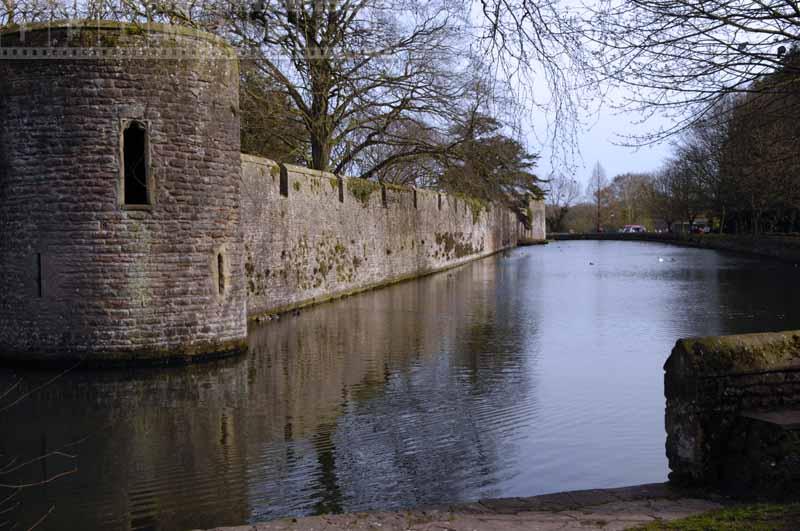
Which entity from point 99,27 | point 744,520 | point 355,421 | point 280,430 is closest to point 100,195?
point 99,27

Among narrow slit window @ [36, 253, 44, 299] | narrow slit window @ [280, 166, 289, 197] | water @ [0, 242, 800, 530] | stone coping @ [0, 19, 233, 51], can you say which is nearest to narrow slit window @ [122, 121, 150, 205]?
stone coping @ [0, 19, 233, 51]

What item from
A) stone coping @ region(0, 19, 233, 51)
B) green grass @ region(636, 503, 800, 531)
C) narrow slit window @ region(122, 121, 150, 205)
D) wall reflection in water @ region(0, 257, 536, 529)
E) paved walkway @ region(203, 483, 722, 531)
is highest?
stone coping @ region(0, 19, 233, 51)

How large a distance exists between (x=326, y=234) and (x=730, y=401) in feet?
47.8

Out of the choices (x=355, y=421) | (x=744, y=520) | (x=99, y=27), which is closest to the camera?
(x=744, y=520)

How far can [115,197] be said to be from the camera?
34.2 feet

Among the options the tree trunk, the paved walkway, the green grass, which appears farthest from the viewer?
the tree trunk

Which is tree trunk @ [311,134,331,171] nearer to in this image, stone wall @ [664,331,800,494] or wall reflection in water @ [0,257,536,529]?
wall reflection in water @ [0,257,536,529]

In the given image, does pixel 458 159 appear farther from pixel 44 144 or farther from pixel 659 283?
pixel 44 144

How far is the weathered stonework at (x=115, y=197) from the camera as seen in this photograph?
10.3 m

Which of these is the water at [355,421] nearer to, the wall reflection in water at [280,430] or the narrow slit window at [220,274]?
the wall reflection in water at [280,430]

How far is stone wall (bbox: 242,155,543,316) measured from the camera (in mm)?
15172

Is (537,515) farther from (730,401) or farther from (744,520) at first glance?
(730,401)

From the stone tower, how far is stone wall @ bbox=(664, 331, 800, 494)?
7.20 meters

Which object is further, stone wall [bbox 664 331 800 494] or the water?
the water
